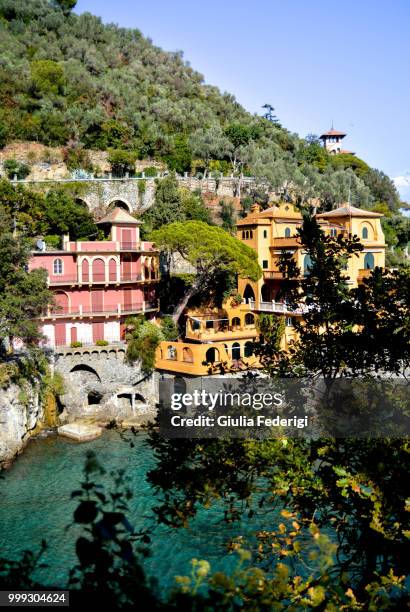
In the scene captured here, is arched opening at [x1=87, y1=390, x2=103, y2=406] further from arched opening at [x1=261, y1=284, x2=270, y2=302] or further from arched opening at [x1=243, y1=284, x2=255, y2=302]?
arched opening at [x1=261, y1=284, x2=270, y2=302]

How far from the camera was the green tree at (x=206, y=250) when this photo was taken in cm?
3134

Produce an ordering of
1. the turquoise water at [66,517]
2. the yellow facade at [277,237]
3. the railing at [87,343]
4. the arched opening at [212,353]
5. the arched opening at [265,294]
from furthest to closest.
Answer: the arched opening at [265,294]
the yellow facade at [277,237]
the railing at [87,343]
the arched opening at [212,353]
the turquoise water at [66,517]

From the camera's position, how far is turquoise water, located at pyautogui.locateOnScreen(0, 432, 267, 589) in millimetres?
15727

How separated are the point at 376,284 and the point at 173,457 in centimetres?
344

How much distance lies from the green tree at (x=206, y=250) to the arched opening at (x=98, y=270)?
306 centimetres

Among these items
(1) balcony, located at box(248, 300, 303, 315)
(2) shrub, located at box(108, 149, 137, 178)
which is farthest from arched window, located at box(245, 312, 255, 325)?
(2) shrub, located at box(108, 149, 137, 178)

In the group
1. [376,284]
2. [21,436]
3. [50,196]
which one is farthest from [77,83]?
[376,284]

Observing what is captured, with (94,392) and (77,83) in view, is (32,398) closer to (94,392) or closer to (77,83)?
(94,392)

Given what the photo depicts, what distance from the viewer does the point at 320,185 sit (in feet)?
163

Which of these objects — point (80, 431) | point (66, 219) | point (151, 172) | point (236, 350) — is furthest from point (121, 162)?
point (80, 431)

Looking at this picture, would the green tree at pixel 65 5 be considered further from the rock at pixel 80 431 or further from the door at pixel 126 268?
the rock at pixel 80 431

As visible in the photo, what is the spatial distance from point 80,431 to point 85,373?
385cm

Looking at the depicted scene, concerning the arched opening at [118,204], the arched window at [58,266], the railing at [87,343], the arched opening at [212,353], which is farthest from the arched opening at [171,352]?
the arched opening at [118,204]

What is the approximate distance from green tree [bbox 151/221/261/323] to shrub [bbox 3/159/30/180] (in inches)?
649
